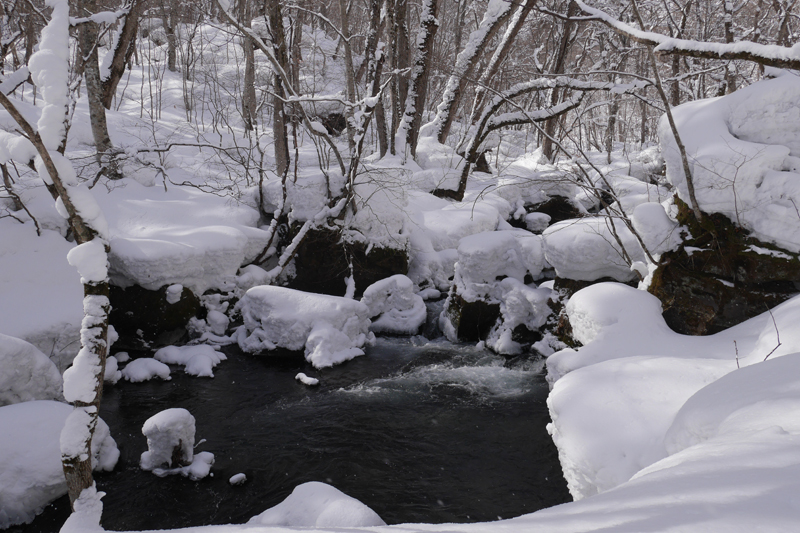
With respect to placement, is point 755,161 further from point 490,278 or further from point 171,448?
point 171,448

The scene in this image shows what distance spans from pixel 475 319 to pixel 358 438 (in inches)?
145

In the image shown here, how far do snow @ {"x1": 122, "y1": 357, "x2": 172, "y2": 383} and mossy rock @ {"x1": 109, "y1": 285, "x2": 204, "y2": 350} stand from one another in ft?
2.72

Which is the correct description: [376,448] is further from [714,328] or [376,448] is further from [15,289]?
[15,289]

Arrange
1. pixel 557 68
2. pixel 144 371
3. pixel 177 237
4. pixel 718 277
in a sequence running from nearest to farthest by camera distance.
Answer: pixel 718 277, pixel 144 371, pixel 177 237, pixel 557 68

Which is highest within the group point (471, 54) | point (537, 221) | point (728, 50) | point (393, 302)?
point (471, 54)

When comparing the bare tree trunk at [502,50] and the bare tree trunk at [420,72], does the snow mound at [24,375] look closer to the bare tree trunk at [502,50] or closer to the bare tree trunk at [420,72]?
the bare tree trunk at [502,50]

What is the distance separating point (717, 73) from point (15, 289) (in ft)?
61.2

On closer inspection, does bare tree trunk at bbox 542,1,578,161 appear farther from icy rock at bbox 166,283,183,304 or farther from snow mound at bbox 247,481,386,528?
snow mound at bbox 247,481,386,528

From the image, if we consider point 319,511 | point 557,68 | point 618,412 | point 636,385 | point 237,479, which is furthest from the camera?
point 557,68

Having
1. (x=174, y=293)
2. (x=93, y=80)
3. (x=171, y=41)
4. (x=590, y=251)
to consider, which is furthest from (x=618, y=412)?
(x=171, y=41)

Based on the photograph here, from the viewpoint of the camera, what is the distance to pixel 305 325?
8164mm

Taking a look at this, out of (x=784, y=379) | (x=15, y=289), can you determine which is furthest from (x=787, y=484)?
(x=15, y=289)

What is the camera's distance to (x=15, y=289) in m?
7.70

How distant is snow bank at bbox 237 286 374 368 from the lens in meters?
8.01
